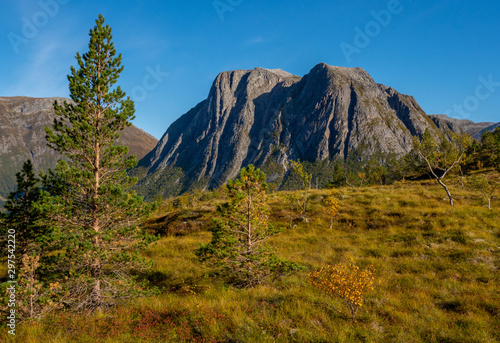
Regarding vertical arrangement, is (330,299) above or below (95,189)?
below

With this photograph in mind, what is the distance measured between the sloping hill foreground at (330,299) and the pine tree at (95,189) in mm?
1375

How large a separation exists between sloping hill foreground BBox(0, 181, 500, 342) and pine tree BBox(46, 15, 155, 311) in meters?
1.37

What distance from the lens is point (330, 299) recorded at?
29.8 ft

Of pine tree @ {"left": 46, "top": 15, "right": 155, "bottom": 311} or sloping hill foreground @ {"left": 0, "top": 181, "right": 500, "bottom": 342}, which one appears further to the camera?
pine tree @ {"left": 46, "top": 15, "right": 155, "bottom": 311}

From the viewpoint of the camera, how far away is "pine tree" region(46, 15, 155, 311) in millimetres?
8602

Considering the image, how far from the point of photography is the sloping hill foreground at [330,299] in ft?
22.4

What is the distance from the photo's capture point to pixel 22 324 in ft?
24.5

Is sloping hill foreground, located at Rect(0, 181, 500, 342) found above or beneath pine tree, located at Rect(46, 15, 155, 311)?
beneath

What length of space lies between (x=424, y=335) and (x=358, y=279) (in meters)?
2.08

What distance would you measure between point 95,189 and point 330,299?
10.4 m

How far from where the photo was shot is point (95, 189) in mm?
9250

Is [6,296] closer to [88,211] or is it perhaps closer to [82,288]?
[82,288]

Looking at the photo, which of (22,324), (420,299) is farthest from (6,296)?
(420,299)

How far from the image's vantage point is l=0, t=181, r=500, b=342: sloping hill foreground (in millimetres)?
6816
